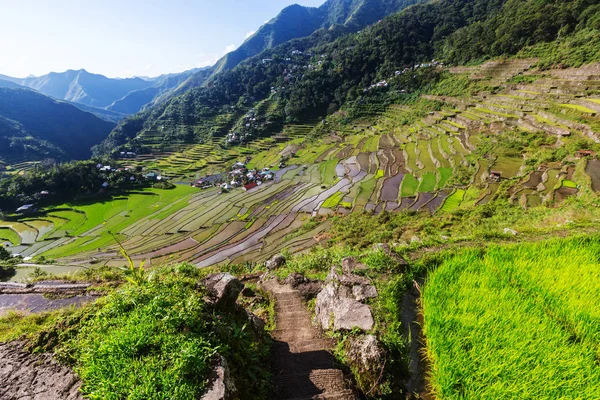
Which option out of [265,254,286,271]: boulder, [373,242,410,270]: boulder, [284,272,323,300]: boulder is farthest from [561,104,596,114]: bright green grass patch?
[284,272,323,300]: boulder

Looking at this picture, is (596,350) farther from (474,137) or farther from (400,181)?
(474,137)

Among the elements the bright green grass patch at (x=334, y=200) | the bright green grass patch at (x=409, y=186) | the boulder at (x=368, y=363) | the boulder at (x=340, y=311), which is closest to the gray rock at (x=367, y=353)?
the boulder at (x=368, y=363)

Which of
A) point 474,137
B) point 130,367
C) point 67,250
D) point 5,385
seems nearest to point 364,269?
point 130,367

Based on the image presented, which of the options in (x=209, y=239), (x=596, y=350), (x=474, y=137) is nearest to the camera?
(x=596, y=350)

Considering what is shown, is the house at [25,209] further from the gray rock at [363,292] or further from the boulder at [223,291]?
the gray rock at [363,292]

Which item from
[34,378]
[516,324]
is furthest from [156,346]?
[516,324]

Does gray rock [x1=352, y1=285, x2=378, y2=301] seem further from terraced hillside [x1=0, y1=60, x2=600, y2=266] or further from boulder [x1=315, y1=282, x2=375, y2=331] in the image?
terraced hillside [x1=0, y1=60, x2=600, y2=266]
